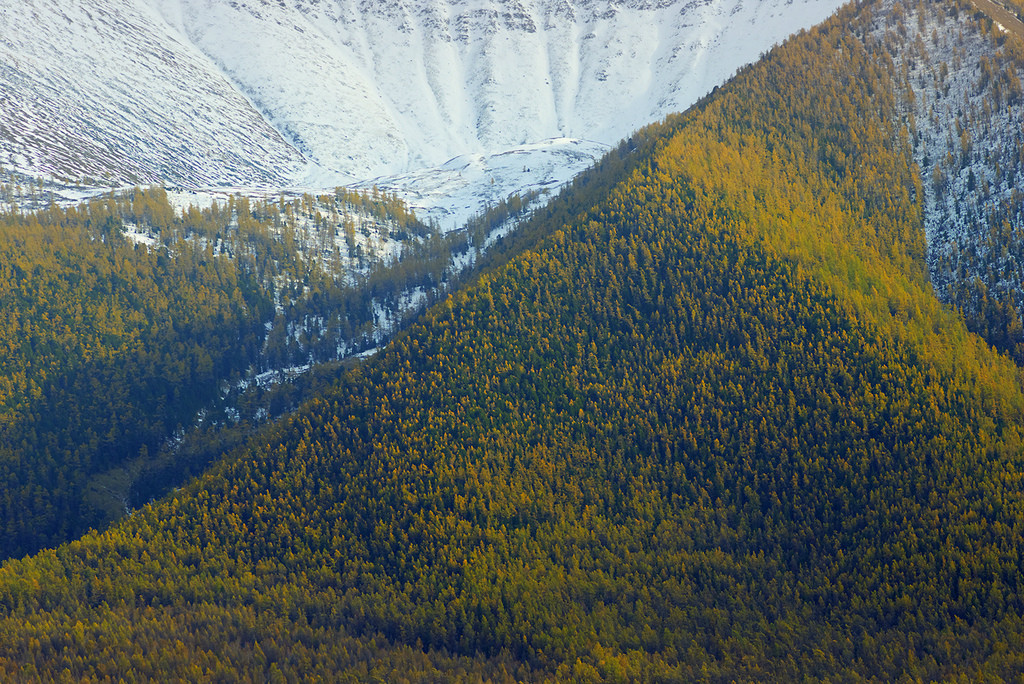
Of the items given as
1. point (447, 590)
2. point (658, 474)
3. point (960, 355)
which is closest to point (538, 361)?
point (658, 474)

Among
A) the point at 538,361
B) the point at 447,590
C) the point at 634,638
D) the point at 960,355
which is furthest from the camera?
the point at 538,361

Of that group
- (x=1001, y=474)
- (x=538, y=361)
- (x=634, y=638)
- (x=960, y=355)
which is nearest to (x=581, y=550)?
(x=634, y=638)

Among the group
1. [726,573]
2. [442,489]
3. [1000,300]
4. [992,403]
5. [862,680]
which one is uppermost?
[1000,300]

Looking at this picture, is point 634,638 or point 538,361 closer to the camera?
point 634,638

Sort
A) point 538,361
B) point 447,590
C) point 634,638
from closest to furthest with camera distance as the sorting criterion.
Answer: point 634,638 < point 447,590 < point 538,361

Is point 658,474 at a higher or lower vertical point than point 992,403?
lower

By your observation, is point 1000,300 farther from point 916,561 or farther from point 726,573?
point 726,573
